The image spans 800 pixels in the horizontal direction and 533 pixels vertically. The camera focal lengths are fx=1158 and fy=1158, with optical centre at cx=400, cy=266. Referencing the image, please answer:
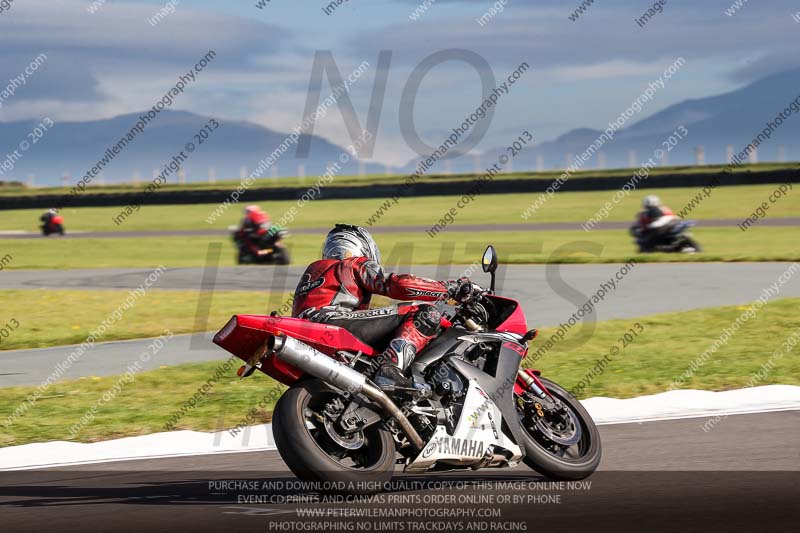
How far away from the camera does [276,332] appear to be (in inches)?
256

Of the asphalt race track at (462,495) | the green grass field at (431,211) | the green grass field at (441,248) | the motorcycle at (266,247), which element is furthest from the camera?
the green grass field at (431,211)

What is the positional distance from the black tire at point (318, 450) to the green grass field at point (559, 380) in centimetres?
349

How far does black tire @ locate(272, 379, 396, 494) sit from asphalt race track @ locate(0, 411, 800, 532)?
0.52ft

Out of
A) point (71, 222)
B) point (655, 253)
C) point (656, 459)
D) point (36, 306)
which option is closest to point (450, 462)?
point (656, 459)

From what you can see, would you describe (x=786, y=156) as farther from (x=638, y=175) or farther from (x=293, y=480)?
(x=293, y=480)

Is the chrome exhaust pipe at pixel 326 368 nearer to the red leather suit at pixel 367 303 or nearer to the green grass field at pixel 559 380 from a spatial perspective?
the red leather suit at pixel 367 303

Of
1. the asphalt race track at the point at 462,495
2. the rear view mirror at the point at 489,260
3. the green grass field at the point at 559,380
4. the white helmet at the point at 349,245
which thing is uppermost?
the green grass field at the point at 559,380

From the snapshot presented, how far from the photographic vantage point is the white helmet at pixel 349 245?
7543 mm

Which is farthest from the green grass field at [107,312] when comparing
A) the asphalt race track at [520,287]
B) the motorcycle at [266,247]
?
the motorcycle at [266,247]

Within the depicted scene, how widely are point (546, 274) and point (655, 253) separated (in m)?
5.07

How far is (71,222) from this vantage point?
2251 inches

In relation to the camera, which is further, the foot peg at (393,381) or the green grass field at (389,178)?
the green grass field at (389,178)

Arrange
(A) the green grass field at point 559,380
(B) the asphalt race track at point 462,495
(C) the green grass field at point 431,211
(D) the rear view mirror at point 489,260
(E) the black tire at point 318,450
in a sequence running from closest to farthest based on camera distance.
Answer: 1. (B) the asphalt race track at point 462,495
2. (E) the black tire at point 318,450
3. (D) the rear view mirror at point 489,260
4. (A) the green grass field at point 559,380
5. (C) the green grass field at point 431,211

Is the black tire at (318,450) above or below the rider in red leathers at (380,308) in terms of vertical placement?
below
